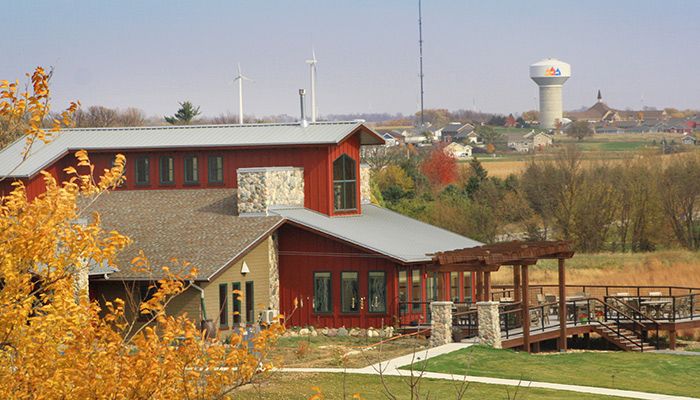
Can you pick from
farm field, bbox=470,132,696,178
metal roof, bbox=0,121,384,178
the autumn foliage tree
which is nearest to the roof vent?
metal roof, bbox=0,121,384,178

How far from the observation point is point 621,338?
40.8 m

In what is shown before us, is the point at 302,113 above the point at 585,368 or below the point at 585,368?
above

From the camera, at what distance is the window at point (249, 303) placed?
39.2 meters

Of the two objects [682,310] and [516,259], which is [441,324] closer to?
[516,259]

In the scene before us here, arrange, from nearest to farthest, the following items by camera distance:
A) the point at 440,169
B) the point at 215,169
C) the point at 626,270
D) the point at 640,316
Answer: the point at 640,316, the point at 215,169, the point at 626,270, the point at 440,169

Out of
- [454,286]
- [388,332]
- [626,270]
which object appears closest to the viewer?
[388,332]

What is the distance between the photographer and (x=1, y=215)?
16.1m

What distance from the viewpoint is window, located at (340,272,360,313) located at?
132ft

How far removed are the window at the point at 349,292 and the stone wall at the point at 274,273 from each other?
2.10m

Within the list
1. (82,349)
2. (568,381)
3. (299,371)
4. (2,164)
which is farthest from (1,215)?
(2,164)

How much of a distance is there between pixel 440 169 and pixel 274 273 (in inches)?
2415

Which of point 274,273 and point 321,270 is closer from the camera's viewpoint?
point 321,270

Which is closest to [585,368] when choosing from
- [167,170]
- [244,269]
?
[244,269]

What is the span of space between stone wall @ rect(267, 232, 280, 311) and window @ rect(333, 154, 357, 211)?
3.54 m
